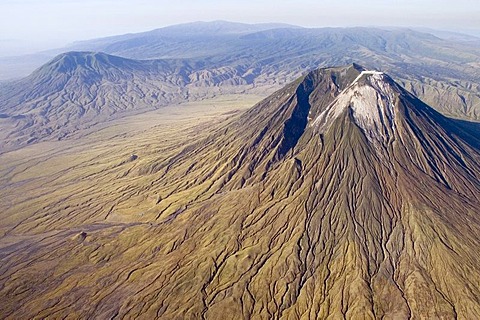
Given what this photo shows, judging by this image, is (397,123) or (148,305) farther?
(397,123)

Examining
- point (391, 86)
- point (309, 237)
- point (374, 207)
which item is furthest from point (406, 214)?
point (391, 86)

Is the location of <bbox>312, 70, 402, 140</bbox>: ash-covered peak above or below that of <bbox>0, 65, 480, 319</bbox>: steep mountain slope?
above

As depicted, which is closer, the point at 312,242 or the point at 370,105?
the point at 312,242

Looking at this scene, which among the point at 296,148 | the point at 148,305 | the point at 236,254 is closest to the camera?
the point at 148,305

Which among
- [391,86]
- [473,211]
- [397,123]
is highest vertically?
[391,86]

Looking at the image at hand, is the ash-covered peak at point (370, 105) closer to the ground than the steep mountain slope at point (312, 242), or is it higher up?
higher up

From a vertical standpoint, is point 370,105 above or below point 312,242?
above

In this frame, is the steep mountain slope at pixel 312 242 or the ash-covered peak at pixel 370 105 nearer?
the steep mountain slope at pixel 312 242

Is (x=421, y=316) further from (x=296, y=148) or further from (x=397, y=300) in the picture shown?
(x=296, y=148)
